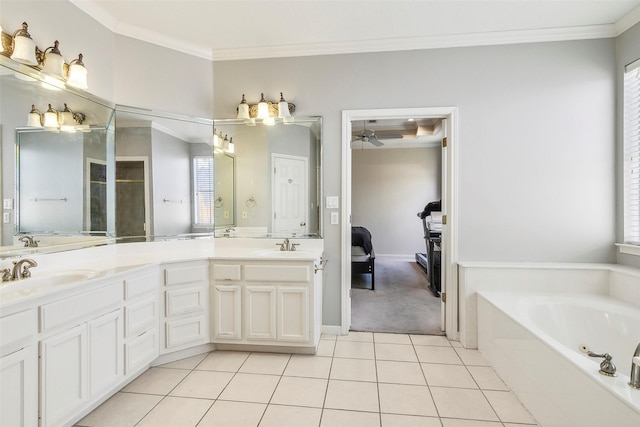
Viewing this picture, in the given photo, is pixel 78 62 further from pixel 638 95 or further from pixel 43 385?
pixel 638 95

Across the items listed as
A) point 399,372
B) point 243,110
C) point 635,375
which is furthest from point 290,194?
point 635,375

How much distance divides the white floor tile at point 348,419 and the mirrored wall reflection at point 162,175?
193cm

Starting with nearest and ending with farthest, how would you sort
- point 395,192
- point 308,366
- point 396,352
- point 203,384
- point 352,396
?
point 352,396 < point 203,384 < point 308,366 < point 396,352 < point 395,192

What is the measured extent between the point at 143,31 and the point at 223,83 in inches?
29.7

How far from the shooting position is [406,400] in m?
1.83

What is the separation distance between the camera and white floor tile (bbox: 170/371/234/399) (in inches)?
74.5

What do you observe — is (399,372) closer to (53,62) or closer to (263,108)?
(263,108)

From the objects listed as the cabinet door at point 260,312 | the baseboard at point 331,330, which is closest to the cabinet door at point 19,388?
the cabinet door at point 260,312

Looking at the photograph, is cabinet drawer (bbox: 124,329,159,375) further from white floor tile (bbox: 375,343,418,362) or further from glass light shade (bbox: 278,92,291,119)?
glass light shade (bbox: 278,92,291,119)

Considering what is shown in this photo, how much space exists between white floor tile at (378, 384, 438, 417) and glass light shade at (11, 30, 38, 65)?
3.05 meters

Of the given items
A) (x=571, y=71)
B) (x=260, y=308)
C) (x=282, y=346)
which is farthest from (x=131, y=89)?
(x=571, y=71)

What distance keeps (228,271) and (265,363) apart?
30.8 inches

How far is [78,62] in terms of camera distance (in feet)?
6.89

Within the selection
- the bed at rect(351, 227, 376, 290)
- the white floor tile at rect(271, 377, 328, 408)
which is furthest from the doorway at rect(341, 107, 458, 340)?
the bed at rect(351, 227, 376, 290)
